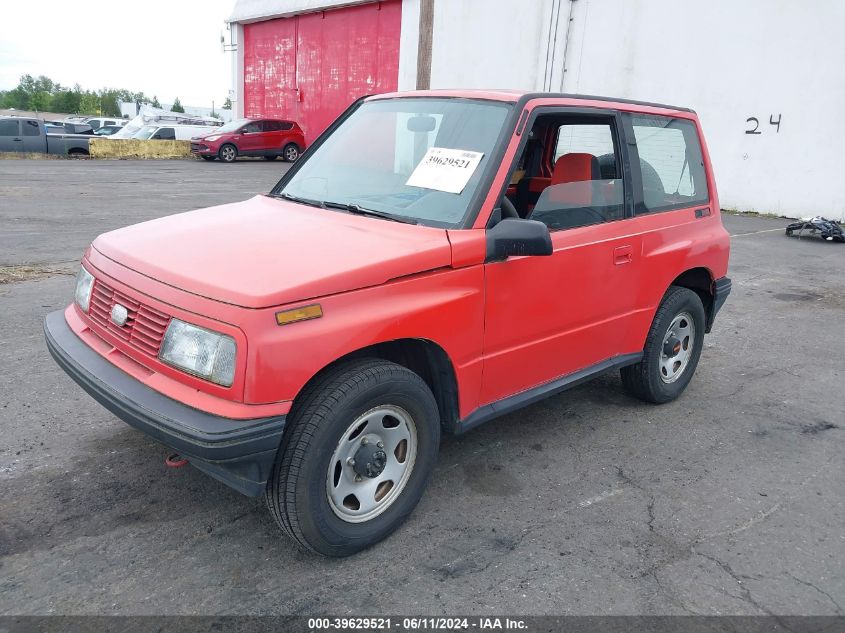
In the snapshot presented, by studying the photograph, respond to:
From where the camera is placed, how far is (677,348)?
4.61 m

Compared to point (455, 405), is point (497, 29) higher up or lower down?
higher up

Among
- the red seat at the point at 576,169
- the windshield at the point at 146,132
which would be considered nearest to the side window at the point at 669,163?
the red seat at the point at 576,169

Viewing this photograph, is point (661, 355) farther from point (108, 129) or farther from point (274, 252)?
point (108, 129)

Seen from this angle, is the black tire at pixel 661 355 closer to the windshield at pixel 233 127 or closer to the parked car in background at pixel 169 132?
the windshield at pixel 233 127

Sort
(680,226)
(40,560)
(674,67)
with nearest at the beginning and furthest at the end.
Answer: (40,560)
(680,226)
(674,67)

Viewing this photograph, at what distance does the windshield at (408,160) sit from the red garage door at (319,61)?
68.4 ft

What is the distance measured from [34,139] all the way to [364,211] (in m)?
23.1

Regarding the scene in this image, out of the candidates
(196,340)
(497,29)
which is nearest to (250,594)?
(196,340)

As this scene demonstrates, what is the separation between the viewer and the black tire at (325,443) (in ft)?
8.36

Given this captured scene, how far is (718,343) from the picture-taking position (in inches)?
239

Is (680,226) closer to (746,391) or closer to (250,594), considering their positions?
(746,391)

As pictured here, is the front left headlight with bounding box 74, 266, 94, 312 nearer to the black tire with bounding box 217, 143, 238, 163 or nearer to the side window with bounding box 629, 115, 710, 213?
the side window with bounding box 629, 115, 710, 213

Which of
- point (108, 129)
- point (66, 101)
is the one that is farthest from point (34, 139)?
point (66, 101)

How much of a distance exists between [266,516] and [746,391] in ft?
11.7
